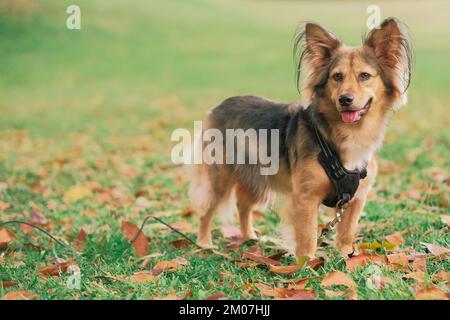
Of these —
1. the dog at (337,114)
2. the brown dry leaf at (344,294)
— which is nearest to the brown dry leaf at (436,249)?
the dog at (337,114)

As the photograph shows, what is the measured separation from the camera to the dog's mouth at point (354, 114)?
4051mm

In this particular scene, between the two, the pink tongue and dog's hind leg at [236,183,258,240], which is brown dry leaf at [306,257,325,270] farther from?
dog's hind leg at [236,183,258,240]

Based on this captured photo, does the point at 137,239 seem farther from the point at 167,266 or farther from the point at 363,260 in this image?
the point at 363,260

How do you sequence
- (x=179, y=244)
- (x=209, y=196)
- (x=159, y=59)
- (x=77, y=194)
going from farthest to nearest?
(x=159, y=59) < (x=77, y=194) < (x=209, y=196) < (x=179, y=244)

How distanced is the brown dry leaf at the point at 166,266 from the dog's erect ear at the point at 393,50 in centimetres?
206

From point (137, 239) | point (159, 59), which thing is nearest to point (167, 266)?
point (137, 239)

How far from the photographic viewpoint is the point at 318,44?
4.32 meters

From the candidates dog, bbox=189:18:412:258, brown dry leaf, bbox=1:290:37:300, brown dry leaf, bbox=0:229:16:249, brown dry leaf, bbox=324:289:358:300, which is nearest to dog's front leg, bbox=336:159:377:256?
dog, bbox=189:18:412:258

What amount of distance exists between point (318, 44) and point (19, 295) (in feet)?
8.93

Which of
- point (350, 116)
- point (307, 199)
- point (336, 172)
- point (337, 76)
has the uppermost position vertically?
point (337, 76)

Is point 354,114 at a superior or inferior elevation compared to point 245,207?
superior

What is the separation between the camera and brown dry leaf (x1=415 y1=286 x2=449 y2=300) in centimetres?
319

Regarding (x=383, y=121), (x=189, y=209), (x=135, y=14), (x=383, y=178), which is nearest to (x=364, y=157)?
(x=383, y=121)

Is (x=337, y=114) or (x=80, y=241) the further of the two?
(x=80, y=241)
